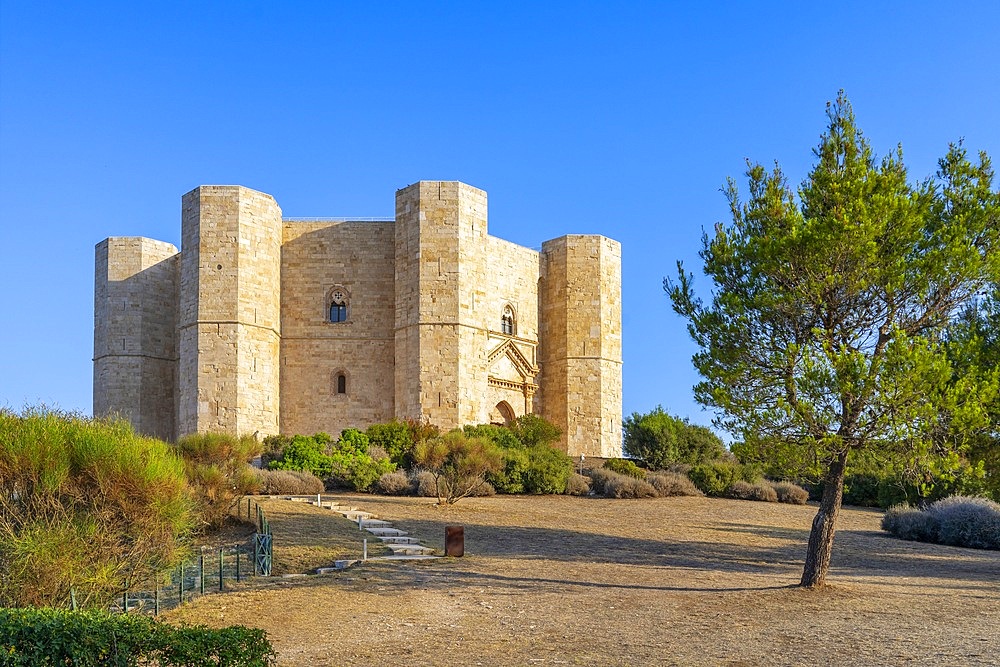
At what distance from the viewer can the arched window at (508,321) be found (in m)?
34.4

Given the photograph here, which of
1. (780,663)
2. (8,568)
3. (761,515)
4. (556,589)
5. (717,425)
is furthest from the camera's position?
(761,515)

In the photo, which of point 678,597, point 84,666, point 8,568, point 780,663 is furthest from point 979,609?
point 8,568

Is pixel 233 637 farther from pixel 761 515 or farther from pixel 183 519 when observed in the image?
pixel 761 515

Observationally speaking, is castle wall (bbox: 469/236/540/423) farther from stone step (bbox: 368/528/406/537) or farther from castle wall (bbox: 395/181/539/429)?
stone step (bbox: 368/528/406/537)

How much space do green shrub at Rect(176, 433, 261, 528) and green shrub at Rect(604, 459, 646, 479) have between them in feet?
34.7

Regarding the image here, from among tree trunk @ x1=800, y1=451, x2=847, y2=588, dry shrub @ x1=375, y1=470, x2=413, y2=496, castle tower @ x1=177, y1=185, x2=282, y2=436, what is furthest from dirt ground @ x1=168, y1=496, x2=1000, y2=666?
castle tower @ x1=177, y1=185, x2=282, y2=436

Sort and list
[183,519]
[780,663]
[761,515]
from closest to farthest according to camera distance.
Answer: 1. [780,663]
2. [183,519]
3. [761,515]

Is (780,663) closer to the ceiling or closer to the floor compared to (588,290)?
closer to the floor

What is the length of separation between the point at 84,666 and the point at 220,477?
9.22 m

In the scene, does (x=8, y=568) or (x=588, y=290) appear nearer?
(x=8, y=568)

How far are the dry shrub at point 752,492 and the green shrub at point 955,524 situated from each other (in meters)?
5.95

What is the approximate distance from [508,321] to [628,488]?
13874 millimetres

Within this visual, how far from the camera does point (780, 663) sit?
24.4 feet

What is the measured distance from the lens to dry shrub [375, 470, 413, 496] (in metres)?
20.3
